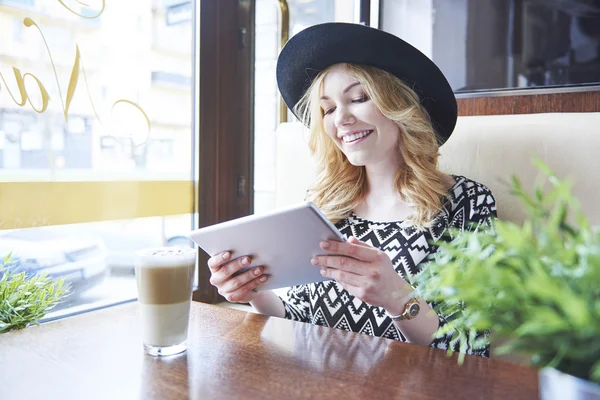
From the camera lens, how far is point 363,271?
37.8 inches

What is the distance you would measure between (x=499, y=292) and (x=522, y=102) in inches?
49.4

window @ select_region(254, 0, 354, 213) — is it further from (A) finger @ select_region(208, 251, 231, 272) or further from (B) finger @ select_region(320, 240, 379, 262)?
(B) finger @ select_region(320, 240, 379, 262)

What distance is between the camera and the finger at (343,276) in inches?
38.1

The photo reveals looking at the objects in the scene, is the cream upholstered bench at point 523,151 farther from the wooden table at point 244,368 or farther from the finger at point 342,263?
the wooden table at point 244,368

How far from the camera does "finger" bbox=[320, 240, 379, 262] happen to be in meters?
0.90

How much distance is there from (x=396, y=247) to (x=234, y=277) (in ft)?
1.44

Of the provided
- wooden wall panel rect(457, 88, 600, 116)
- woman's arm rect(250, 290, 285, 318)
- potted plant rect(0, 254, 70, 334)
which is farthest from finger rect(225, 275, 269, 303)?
wooden wall panel rect(457, 88, 600, 116)

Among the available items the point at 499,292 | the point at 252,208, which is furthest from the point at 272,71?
the point at 499,292

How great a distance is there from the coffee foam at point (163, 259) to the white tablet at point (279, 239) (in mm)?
82

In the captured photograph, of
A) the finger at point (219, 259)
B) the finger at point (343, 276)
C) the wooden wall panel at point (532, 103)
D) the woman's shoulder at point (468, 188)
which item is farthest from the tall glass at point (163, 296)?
the wooden wall panel at point (532, 103)

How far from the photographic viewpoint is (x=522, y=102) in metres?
1.57

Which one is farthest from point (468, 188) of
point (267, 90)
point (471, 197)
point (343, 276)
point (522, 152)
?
point (267, 90)

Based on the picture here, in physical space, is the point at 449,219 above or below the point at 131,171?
below

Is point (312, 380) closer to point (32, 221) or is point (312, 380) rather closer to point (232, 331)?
point (232, 331)
